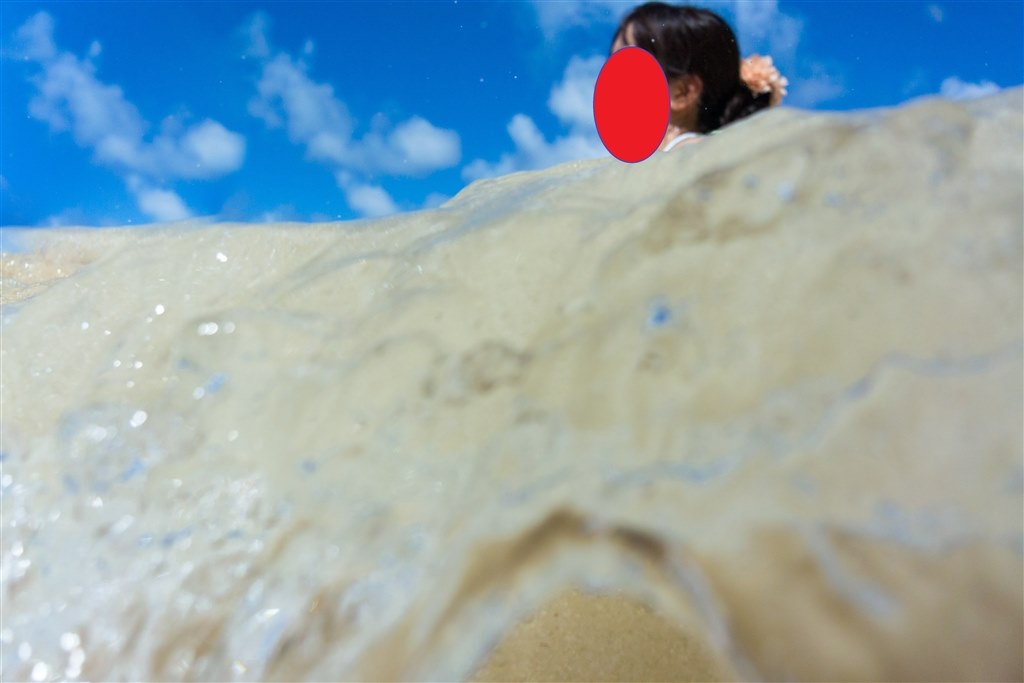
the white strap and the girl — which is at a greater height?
the girl

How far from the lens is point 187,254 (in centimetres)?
160

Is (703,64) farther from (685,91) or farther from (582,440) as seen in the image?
(582,440)

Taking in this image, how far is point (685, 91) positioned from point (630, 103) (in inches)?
10.5

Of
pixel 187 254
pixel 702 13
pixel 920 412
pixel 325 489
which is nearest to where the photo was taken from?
pixel 920 412

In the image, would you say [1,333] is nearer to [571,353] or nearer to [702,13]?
[571,353]

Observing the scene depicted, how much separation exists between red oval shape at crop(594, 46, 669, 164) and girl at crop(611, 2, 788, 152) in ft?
0.21

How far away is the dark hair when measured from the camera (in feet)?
6.19

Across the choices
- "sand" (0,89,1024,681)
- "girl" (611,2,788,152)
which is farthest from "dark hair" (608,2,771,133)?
"sand" (0,89,1024,681)

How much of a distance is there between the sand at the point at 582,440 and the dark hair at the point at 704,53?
656 millimetres

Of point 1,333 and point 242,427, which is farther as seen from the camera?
point 1,333

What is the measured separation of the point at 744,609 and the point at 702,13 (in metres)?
1.55

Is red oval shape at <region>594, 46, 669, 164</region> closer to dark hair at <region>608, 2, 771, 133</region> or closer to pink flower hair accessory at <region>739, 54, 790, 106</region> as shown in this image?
dark hair at <region>608, 2, 771, 133</region>

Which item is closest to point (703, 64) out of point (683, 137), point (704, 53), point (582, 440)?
point (704, 53)

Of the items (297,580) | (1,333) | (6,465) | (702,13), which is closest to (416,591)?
(297,580)
